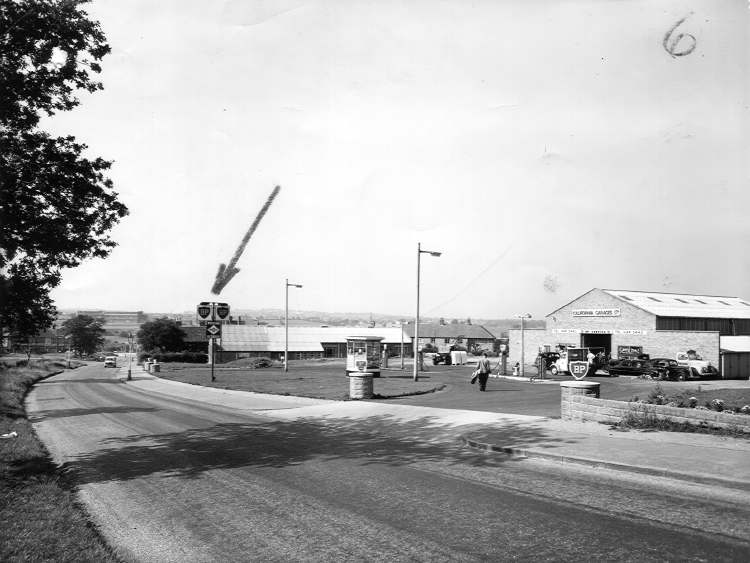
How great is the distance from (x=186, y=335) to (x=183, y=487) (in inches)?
3813

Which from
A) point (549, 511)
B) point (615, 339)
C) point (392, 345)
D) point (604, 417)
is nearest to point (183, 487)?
A: point (549, 511)

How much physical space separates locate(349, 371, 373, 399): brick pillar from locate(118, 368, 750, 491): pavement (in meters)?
3.05

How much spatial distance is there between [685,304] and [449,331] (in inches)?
2498

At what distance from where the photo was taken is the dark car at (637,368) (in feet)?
116

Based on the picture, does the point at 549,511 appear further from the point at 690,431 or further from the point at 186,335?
the point at 186,335

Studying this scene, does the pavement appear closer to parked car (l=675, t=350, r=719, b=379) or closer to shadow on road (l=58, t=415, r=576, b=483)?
shadow on road (l=58, t=415, r=576, b=483)

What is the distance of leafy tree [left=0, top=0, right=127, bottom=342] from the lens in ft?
33.0

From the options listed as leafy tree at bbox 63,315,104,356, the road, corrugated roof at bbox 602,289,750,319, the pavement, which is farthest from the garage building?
leafy tree at bbox 63,315,104,356

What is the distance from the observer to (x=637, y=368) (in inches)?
1452

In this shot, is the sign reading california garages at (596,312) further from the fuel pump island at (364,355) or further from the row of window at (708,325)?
the fuel pump island at (364,355)

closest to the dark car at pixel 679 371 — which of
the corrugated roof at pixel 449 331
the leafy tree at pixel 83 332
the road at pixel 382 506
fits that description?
the road at pixel 382 506

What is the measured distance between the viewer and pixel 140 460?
10.6 metres

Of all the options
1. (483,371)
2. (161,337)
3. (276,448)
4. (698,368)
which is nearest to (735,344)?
(698,368)

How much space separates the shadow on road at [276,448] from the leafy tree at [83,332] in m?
169
